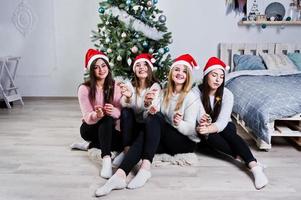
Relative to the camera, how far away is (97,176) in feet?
6.82

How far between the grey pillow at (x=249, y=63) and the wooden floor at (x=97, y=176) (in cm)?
126

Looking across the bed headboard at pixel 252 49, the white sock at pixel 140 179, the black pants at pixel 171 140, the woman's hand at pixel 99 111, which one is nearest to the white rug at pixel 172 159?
the black pants at pixel 171 140

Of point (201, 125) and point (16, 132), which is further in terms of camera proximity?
point (16, 132)

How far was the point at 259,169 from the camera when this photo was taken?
2.05m

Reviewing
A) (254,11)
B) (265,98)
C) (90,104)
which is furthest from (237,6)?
(90,104)

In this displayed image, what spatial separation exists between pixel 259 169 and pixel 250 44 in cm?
258

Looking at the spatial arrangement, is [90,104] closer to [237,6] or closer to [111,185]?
[111,185]

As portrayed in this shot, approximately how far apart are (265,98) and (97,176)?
4.90ft

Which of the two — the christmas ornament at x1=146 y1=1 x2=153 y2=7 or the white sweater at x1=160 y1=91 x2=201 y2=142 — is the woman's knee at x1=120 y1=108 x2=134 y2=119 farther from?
the christmas ornament at x1=146 y1=1 x2=153 y2=7

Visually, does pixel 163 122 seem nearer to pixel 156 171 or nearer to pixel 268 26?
pixel 156 171

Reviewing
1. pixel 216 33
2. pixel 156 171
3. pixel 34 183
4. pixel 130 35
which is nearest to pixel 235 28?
pixel 216 33

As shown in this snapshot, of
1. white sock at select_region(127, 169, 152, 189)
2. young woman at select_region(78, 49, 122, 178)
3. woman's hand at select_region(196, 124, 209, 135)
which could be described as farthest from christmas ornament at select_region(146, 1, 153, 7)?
white sock at select_region(127, 169, 152, 189)

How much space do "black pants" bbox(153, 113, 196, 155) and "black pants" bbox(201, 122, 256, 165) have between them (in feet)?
0.51

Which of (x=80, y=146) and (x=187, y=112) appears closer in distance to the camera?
(x=187, y=112)
